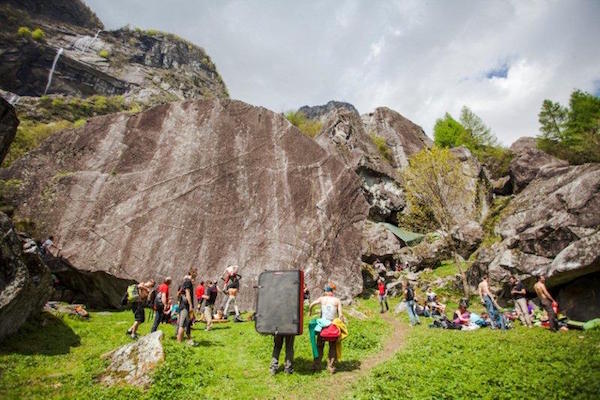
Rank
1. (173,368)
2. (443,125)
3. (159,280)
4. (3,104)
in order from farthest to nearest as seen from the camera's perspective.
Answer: (443,125), (159,280), (3,104), (173,368)

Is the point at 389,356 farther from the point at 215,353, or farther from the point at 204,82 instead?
the point at 204,82

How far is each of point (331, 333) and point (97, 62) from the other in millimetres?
129611

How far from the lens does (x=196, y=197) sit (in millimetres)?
22781

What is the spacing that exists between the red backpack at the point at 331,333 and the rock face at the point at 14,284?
965 centimetres

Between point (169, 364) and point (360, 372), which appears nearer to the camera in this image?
point (169, 364)

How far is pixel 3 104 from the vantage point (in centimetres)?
1678

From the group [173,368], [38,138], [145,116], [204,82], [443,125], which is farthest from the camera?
[204,82]

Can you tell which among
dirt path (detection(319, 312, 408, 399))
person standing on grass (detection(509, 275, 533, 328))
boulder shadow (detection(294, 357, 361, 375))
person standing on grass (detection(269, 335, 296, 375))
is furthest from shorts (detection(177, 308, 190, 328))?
person standing on grass (detection(509, 275, 533, 328))

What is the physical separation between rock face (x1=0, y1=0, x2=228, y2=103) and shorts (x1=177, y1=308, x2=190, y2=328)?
347 feet

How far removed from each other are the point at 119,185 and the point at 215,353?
15377mm

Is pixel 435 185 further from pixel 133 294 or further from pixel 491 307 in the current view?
pixel 133 294

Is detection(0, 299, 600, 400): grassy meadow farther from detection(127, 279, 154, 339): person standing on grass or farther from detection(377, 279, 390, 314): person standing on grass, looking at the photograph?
detection(377, 279, 390, 314): person standing on grass

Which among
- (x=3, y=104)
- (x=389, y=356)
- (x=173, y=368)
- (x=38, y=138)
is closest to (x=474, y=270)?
(x=389, y=356)

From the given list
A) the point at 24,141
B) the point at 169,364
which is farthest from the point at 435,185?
the point at 24,141
